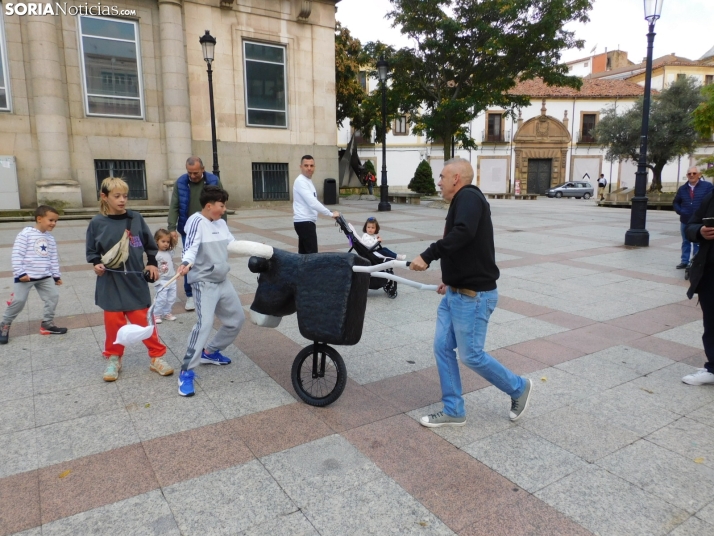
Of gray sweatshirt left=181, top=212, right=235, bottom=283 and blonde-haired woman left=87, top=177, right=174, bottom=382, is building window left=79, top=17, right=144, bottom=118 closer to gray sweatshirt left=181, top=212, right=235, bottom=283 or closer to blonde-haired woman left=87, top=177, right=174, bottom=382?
blonde-haired woman left=87, top=177, right=174, bottom=382

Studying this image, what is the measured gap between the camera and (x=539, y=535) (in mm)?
2518

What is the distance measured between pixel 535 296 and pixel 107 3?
17800 mm

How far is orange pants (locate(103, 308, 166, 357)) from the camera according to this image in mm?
4266

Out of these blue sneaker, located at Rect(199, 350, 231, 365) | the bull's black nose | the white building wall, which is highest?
the white building wall

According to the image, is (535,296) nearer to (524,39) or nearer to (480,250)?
(480,250)

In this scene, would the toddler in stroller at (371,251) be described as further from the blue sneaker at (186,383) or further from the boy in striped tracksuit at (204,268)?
the blue sneaker at (186,383)

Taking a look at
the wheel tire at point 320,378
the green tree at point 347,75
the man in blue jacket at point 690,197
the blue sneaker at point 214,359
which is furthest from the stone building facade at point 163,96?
the wheel tire at point 320,378

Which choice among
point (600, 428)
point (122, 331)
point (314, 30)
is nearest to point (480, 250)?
point (600, 428)

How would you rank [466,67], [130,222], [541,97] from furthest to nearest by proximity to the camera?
1. [541,97]
2. [466,67]
3. [130,222]

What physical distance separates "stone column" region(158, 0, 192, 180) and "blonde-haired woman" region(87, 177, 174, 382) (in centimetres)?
1516

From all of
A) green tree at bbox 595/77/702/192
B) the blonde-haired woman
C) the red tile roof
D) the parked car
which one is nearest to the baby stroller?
the blonde-haired woman

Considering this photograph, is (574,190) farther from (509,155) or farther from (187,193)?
(187,193)

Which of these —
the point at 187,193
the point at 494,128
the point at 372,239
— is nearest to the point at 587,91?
the point at 494,128

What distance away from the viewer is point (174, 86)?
18.3 m
